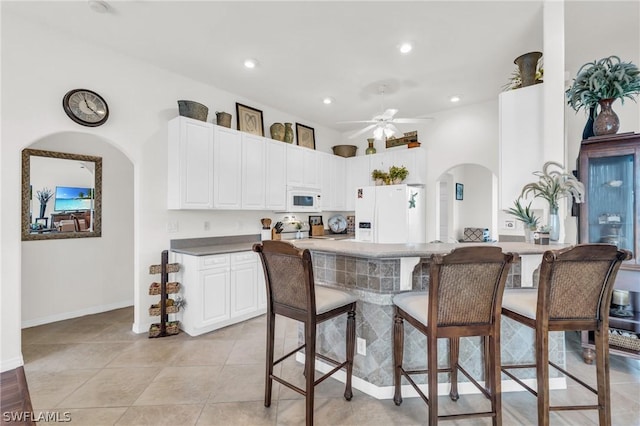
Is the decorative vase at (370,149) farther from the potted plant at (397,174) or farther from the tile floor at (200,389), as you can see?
the tile floor at (200,389)

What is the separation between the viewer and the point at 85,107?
296 cm

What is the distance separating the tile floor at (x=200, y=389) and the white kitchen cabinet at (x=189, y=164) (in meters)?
1.55

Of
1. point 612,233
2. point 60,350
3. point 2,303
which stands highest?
point 612,233

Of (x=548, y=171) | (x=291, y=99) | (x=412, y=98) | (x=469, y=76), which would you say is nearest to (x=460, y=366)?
(x=548, y=171)

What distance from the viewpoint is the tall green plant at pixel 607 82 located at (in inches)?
89.0

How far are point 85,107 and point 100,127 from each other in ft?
0.70

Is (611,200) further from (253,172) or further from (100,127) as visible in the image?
(100,127)

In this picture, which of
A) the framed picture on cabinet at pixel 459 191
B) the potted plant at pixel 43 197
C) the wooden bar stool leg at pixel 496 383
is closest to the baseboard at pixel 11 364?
the potted plant at pixel 43 197

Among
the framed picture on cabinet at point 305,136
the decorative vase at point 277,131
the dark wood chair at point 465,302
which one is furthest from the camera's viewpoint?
the framed picture on cabinet at point 305,136

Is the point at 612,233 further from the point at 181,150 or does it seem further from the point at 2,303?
the point at 2,303

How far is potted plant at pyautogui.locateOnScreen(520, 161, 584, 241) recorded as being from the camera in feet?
7.38

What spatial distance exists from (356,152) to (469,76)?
262cm

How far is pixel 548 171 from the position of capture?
249cm

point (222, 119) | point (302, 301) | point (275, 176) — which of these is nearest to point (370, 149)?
point (275, 176)
